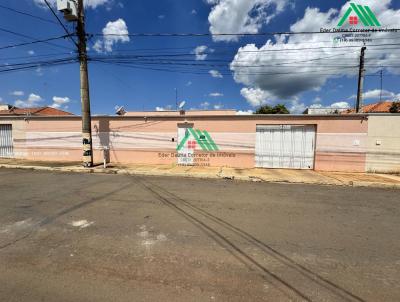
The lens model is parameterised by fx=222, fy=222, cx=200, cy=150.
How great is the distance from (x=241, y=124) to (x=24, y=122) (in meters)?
14.3

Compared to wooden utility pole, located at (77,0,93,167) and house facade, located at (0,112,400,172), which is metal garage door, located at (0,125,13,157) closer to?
house facade, located at (0,112,400,172)

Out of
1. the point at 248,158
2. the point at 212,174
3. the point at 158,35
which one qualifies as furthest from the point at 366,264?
the point at 158,35

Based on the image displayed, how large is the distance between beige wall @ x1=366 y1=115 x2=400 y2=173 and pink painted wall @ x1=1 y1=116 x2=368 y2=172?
0.38 metres

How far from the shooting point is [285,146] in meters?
12.6

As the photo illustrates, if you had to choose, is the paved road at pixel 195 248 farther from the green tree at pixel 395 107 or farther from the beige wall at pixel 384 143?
the green tree at pixel 395 107

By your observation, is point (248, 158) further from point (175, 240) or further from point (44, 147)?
point (44, 147)

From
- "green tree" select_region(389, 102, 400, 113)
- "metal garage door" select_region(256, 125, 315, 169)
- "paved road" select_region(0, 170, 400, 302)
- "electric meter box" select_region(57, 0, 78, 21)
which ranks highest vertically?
"electric meter box" select_region(57, 0, 78, 21)

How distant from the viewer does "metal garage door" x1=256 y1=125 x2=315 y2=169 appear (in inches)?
488

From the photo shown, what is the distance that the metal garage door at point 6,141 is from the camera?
15164mm

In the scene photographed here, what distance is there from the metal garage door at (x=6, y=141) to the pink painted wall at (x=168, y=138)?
2.10 ft

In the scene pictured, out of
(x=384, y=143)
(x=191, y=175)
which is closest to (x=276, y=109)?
(x=384, y=143)

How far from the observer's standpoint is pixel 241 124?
1274 cm

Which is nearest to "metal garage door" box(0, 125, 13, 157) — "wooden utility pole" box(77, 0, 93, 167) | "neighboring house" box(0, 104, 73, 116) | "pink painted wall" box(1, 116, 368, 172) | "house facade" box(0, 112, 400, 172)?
"house facade" box(0, 112, 400, 172)

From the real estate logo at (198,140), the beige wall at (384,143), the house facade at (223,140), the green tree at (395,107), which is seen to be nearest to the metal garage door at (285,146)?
the house facade at (223,140)
